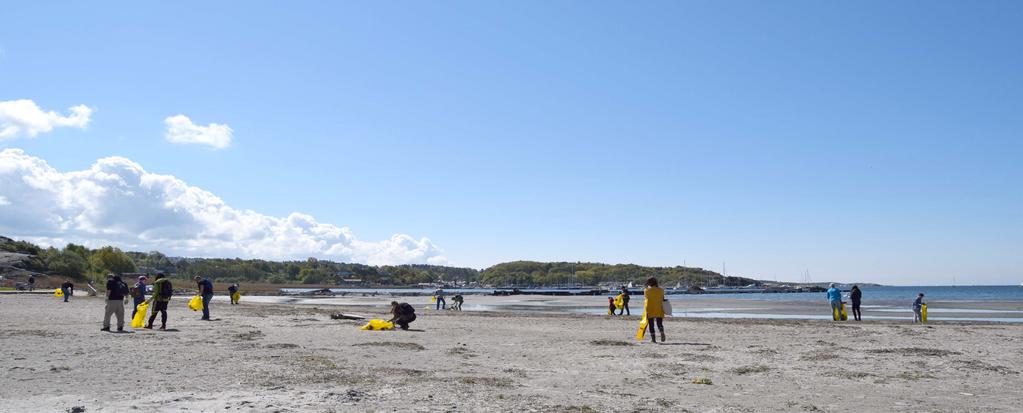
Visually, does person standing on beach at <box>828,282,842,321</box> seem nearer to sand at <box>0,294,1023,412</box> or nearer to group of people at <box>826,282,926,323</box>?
group of people at <box>826,282,926,323</box>

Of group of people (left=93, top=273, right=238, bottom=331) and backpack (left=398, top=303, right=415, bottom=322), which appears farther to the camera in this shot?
backpack (left=398, top=303, right=415, bottom=322)

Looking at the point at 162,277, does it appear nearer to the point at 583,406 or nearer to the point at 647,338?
the point at 647,338

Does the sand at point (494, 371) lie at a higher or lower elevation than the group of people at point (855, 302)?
lower

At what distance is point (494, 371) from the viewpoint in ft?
40.0

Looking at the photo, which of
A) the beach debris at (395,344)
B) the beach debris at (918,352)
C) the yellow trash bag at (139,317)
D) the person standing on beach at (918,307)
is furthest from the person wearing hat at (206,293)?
the person standing on beach at (918,307)

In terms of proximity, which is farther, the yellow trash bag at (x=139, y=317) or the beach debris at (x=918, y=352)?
the yellow trash bag at (x=139, y=317)

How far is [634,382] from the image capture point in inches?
432

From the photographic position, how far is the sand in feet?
29.1

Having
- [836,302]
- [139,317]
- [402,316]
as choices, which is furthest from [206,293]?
[836,302]

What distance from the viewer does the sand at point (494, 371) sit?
8883 mm

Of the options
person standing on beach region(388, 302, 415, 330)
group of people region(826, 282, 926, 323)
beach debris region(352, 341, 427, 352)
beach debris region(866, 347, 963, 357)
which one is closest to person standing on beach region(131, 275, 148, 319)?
person standing on beach region(388, 302, 415, 330)

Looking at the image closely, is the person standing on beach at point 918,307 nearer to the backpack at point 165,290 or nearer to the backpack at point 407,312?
the backpack at point 407,312

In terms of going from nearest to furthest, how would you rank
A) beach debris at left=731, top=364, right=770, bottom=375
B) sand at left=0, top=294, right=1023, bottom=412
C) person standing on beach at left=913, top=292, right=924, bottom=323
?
1. sand at left=0, top=294, right=1023, bottom=412
2. beach debris at left=731, top=364, right=770, bottom=375
3. person standing on beach at left=913, top=292, right=924, bottom=323

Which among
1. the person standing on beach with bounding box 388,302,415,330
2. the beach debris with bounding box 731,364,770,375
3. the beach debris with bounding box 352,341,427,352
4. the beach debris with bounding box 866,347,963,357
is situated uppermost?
the person standing on beach with bounding box 388,302,415,330
